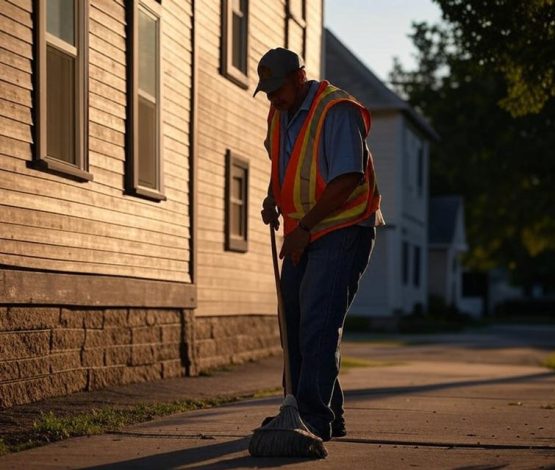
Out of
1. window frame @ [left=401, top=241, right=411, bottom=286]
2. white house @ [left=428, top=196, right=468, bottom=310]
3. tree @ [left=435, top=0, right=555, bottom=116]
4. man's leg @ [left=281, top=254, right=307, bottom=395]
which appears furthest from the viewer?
white house @ [left=428, top=196, right=468, bottom=310]

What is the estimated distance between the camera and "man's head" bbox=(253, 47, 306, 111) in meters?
6.67

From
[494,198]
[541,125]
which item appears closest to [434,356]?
[541,125]

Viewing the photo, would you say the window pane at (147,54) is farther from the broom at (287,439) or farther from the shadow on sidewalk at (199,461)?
the broom at (287,439)

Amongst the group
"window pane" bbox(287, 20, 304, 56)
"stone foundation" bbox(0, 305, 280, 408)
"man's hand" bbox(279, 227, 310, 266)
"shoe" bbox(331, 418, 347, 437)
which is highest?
"window pane" bbox(287, 20, 304, 56)

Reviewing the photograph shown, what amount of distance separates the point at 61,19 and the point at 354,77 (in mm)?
25870

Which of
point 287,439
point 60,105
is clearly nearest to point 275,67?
point 287,439

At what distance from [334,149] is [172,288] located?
22.7ft

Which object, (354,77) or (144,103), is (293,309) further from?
(354,77)

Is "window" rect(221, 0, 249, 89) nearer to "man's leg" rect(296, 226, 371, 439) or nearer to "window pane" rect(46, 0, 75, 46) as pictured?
"window pane" rect(46, 0, 75, 46)

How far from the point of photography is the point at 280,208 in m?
7.00

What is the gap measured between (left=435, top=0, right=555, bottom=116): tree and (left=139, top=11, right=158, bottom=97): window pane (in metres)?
7.37

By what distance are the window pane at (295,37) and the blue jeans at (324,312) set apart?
1269cm

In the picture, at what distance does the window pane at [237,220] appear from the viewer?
1677 cm

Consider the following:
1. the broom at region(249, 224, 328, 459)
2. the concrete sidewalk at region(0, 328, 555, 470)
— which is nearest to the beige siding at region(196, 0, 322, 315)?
the concrete sidewalk at region(0, 328, 555, 470)
